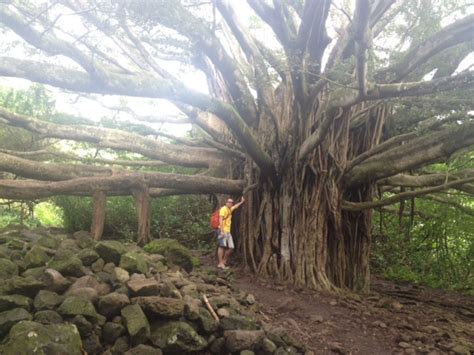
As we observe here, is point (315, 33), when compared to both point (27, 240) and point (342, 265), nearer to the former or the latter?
point (342, 265)

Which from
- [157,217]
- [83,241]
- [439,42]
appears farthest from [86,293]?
[157,217]

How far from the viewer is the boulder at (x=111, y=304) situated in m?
3.78

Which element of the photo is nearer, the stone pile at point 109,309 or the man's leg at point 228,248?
the stone pile at point 109,309

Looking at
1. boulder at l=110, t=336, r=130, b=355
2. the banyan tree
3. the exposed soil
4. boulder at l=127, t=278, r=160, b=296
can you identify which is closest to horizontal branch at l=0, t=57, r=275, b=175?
the banyan tree

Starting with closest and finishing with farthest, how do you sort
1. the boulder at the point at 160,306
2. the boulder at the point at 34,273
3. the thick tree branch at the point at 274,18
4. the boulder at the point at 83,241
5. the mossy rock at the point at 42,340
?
the mossy rock at the point at 42,340 < the boulder at the point at 160,306 < the boulder at the point at 34,273 < the boulder at the point at 83,241 < the thick tree branch at the point at 274,18

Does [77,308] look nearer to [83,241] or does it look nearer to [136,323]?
[136,323]

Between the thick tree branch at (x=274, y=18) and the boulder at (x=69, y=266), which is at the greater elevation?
the thick tree branch at (x=274, y=18)

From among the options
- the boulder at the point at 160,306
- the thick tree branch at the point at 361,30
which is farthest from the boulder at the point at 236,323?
the thick tree branch at the point at 361,30

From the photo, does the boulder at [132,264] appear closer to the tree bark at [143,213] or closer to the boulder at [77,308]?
the boulder at [77,308]

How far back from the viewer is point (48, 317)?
349cm

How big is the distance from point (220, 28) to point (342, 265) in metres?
4.51

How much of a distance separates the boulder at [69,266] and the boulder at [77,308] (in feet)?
1.73

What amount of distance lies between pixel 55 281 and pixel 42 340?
85cm

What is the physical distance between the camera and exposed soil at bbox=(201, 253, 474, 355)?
4.74 metres
